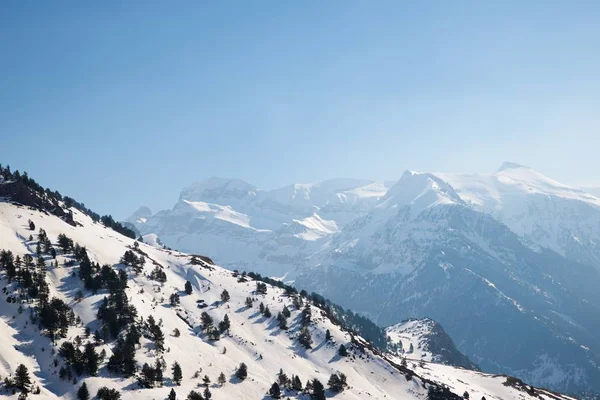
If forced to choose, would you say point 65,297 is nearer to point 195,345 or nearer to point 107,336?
point 107,336

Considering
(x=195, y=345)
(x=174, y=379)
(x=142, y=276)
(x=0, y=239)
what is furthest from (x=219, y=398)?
(x=0, y=239)

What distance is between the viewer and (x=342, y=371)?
12250cm

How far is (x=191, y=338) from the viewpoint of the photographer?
11369 centimetres

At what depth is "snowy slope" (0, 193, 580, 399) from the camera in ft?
282

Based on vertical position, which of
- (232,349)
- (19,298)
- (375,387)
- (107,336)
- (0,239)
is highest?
(0,239)

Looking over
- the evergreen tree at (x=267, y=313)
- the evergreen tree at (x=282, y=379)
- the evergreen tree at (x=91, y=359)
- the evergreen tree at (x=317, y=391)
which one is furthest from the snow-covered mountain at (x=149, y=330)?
the evergreen tree at (x=267, y=313)

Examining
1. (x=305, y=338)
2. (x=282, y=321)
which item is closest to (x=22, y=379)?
(x=305, y=338)

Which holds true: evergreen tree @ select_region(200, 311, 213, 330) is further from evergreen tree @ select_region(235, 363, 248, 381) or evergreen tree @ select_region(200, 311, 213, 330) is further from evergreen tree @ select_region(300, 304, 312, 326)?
evergreen tree @ select_region(300, 304, 312, 326)

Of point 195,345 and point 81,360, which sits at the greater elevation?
point 81,360

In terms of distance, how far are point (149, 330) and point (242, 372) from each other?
2215 cm

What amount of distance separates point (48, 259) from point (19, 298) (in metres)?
22.1

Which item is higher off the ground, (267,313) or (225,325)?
(225,325)

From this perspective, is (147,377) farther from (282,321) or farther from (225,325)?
(282,321)

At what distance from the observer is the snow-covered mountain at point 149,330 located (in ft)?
282
